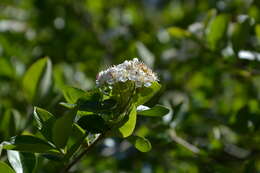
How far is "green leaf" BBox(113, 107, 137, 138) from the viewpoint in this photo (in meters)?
1.04

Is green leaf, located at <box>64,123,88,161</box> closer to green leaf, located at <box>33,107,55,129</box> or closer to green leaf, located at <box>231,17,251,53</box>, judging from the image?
green leaf, located at <box>33,107,55,129</box>

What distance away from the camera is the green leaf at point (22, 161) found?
1158 mm

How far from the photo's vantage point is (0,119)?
68.6 inches

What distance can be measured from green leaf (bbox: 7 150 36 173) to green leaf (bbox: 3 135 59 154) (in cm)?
8

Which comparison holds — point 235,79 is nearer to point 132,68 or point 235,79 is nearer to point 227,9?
point 227,9

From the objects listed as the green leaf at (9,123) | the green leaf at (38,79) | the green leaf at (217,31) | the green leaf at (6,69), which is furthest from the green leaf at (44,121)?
the green leaf at (6,69)

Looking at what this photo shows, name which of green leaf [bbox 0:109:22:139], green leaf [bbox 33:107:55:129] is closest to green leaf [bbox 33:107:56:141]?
green leaf [bbox 33:107:55:129]

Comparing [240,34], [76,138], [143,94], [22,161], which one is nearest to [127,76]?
[143,94]

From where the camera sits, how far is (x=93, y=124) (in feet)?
3.57

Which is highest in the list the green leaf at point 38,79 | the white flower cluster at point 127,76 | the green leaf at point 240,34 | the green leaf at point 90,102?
the white flower cluster at point 127,76

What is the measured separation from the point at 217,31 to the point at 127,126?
85 cm

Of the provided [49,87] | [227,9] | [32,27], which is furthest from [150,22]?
[49,87]

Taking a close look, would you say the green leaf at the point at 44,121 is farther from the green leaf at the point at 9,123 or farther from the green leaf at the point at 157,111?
the green leaf at the point at 9,123

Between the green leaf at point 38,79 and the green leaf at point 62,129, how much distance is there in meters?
0.69
